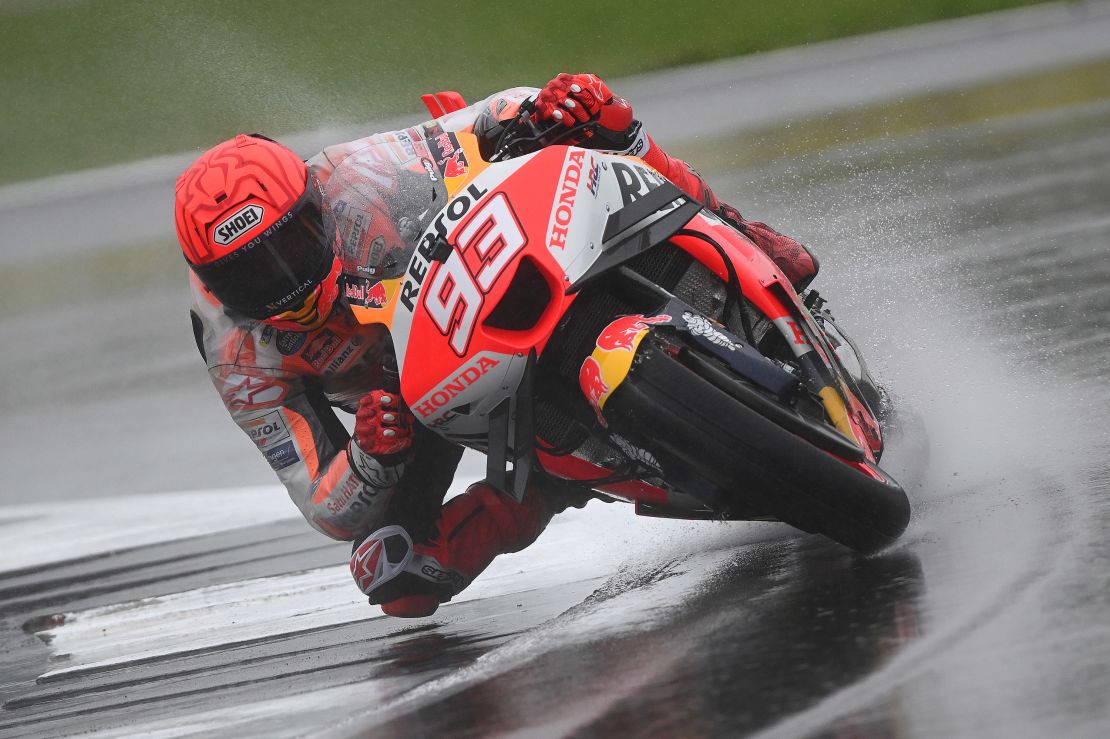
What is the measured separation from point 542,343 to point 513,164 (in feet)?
1.76

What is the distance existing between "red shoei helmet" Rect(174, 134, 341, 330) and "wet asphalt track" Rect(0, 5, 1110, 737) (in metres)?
1.16

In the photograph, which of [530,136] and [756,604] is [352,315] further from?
[756,604]

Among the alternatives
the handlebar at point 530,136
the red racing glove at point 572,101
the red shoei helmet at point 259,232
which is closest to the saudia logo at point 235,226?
the red shoei helmet at point 259,232

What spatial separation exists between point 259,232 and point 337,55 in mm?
16450

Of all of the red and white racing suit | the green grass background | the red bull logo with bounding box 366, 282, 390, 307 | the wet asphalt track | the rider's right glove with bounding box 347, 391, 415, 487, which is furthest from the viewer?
the green grass background

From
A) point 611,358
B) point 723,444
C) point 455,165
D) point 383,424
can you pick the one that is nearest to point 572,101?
point 455,165

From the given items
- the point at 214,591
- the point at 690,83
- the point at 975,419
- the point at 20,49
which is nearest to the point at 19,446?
the point at 214,591

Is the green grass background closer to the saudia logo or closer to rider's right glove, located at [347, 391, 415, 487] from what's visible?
the saudia logo

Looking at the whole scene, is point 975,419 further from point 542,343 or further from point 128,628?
point 128,628

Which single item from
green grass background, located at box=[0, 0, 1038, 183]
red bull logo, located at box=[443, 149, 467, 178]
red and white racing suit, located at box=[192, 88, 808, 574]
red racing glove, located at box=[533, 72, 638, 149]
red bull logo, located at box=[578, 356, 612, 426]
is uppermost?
red racing glove, located at box=[533, 72, 638, 149]

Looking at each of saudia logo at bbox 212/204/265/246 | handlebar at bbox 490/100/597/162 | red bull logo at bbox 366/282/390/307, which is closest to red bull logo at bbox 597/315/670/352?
red bull logo at bbox 366/282/390/307

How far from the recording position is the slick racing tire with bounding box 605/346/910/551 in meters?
3.20

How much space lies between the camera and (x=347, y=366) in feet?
15.6

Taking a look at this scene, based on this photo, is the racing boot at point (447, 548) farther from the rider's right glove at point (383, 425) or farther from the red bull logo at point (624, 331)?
the red bull logo at point (624, 331)
